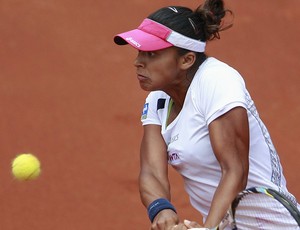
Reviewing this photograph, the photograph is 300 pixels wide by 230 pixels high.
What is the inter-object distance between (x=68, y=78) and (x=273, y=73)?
127cm

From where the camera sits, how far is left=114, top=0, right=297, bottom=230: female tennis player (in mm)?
3262

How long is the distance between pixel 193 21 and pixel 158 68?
223mm

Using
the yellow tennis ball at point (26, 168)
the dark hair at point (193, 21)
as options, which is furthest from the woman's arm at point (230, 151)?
the yellow tennis ball at point (26, 168)

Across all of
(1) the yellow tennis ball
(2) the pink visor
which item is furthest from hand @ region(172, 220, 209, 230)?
(1) the yellow tennis ball

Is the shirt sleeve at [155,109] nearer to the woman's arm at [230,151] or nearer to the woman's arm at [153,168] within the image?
the woman's arm at [153,168]

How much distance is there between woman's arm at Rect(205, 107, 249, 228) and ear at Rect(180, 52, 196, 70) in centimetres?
32

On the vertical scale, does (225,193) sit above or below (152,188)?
above

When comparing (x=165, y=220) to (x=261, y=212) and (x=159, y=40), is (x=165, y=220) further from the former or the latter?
(x=159, y=40)

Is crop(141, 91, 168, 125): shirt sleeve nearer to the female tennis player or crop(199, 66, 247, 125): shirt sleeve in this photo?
the female tennis player

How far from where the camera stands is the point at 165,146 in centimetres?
366

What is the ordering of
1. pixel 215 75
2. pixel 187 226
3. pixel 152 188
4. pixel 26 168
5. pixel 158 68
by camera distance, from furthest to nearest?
pixel 26 168 → pixel 152 188 → pixel 158 68 → pixel 215 75 → pixel 187 226

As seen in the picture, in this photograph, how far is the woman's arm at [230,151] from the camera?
324cm

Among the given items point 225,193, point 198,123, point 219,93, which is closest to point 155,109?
point 198,123

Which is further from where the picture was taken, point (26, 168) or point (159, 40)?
point (26, 168)
